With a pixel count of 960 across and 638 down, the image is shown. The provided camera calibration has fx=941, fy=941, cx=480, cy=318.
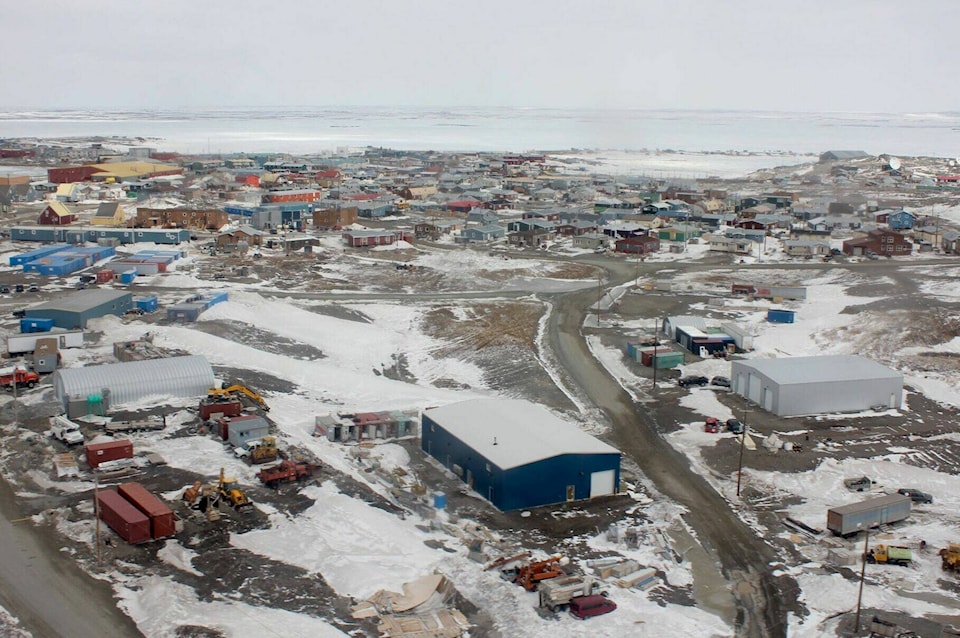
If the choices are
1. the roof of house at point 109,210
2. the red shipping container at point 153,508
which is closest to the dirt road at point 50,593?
the red shipping container at point 153,508

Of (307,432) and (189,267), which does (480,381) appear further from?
(189,267)

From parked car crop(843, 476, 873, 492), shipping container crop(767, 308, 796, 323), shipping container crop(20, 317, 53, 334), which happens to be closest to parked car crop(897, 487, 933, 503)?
parked car crop(843, 476, 873, 492)

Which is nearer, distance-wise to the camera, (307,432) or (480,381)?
(307,432)

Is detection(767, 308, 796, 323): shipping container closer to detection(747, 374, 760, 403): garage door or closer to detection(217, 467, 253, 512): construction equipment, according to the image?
detection(747, 374, 760, 403): garage door

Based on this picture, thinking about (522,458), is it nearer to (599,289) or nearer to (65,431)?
(65,431)

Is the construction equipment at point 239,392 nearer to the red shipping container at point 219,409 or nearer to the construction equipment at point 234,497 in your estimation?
the red shipping container at point 219,409

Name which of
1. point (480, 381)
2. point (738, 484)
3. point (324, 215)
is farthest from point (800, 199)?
point (738, 484)
